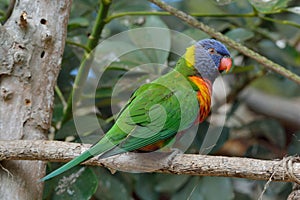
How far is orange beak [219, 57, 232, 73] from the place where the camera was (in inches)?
76.7

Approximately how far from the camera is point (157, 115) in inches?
62.0

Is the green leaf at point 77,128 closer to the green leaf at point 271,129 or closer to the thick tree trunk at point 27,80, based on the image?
the thick tree trunk at point 27,80

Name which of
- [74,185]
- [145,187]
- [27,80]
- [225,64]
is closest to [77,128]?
[74,185]

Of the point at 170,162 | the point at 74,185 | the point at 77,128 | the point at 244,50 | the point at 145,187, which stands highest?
the point at 244,50

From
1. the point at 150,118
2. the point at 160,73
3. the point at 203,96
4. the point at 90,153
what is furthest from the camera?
the point at 160,73

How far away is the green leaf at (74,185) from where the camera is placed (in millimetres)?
1771

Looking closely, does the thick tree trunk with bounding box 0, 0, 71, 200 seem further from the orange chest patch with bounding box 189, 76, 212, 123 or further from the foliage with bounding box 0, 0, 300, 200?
the orange chest patch with bounding box 189, 76, 212, 123

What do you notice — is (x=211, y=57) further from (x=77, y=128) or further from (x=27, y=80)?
(x=27, y=80)

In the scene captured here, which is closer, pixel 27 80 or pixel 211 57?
pixel 27 80

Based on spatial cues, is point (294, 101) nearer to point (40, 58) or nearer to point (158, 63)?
point (158, 63)

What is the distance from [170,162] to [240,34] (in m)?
0.89

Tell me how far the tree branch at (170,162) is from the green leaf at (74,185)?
28cm

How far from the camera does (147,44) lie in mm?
2100

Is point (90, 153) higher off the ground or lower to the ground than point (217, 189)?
higher
